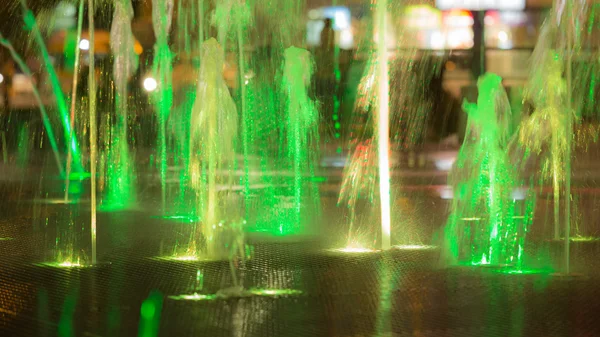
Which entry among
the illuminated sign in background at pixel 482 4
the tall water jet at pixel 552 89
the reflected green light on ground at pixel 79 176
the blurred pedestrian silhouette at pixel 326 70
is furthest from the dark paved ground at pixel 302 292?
the illuminated sign in background at pixel 482 4

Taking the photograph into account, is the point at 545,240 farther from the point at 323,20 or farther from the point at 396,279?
the point at 323,20

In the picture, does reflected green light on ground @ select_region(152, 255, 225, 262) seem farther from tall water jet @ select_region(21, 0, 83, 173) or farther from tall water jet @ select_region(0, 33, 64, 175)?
tall water jet @ select_region(0, 33, 64, 175)

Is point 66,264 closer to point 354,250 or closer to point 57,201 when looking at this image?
point 354,250

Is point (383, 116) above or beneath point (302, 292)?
above

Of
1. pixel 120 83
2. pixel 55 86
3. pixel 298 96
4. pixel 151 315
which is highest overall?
pixel 55 86

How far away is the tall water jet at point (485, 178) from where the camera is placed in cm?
932

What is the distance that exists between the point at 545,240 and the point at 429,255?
1849 mm

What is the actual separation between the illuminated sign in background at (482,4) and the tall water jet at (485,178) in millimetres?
29491

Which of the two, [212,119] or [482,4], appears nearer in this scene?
[212,119]

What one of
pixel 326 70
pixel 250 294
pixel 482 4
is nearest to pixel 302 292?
pixel 250 294

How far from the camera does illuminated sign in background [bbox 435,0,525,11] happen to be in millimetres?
39031

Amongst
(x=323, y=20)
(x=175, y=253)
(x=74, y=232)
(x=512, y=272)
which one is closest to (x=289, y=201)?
(x=74, y=232)

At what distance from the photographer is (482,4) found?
39.1 metres

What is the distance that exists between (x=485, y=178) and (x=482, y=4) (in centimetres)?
3047
